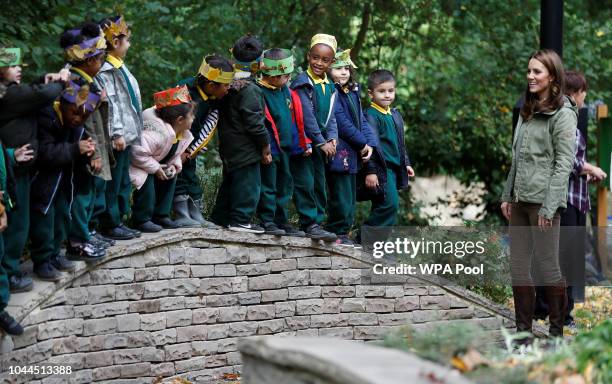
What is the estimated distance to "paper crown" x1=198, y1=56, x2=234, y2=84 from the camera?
9.28 meters

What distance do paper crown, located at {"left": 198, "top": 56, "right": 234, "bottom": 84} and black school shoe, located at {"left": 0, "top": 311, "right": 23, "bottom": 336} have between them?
8.53ft

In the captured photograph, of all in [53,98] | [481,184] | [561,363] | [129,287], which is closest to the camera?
[561,363]

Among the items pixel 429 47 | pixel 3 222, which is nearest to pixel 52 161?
pixel 3 222

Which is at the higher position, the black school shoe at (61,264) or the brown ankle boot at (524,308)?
the black school shoe at (61,264)

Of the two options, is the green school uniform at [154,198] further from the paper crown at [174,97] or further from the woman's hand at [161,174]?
the paper crown at [174,97]

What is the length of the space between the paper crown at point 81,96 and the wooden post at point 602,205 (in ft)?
21.9

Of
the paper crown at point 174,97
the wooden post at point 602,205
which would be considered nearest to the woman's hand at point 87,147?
the paper crown at point 174,97

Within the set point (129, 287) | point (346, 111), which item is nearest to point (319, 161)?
point (346, 111)

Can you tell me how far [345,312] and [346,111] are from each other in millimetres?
1661

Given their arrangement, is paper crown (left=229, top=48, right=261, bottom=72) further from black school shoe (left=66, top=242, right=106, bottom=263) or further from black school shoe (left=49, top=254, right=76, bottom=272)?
black school shoe (left=49, top=254, right=76, bottom=272)

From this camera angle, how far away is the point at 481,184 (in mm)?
17750

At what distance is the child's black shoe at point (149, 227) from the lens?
9142mm

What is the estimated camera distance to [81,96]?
26.6 ft

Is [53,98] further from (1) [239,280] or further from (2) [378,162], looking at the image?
(2) [378,162]
